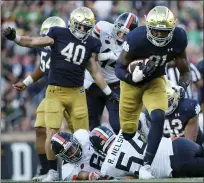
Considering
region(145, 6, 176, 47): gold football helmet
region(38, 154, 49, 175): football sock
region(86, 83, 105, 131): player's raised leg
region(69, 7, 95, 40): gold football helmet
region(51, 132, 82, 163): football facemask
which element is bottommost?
region(38, 154, 49, 175): football sock

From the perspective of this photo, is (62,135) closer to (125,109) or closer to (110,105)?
(125,109)

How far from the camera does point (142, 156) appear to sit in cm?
733

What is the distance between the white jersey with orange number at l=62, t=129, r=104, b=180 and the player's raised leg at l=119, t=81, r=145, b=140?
416mm

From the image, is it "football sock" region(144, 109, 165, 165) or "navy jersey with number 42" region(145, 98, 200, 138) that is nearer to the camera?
"football sock" region(144, 109, 165, 165)

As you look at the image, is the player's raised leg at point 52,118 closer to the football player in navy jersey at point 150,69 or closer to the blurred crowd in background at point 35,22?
the football player in navy jersey at point 150,69

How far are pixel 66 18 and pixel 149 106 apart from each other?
270 inches

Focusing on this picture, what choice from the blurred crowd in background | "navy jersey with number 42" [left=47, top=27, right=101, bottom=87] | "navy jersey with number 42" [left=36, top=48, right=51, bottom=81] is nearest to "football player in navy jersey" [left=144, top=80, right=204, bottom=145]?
"navy jersey with number 42" [left=47, top=27, right=101, bottom=87]

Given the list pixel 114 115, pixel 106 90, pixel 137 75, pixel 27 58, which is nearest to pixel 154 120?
pixel 137 75

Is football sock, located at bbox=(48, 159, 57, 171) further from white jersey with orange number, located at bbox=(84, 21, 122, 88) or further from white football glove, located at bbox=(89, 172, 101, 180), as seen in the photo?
white jersey with orange number, located at bbox=(84, 21, 122, 88)

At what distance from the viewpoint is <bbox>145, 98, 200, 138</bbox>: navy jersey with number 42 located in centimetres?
814

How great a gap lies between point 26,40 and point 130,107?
1.08 metres

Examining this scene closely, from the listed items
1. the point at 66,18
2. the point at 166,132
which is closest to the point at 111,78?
the point at 166,132

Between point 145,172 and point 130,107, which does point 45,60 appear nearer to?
point 130,107

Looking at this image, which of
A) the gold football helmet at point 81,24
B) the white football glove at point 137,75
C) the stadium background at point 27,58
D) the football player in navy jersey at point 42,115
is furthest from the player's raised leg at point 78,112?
Answer: the stadium background at point 27,58
